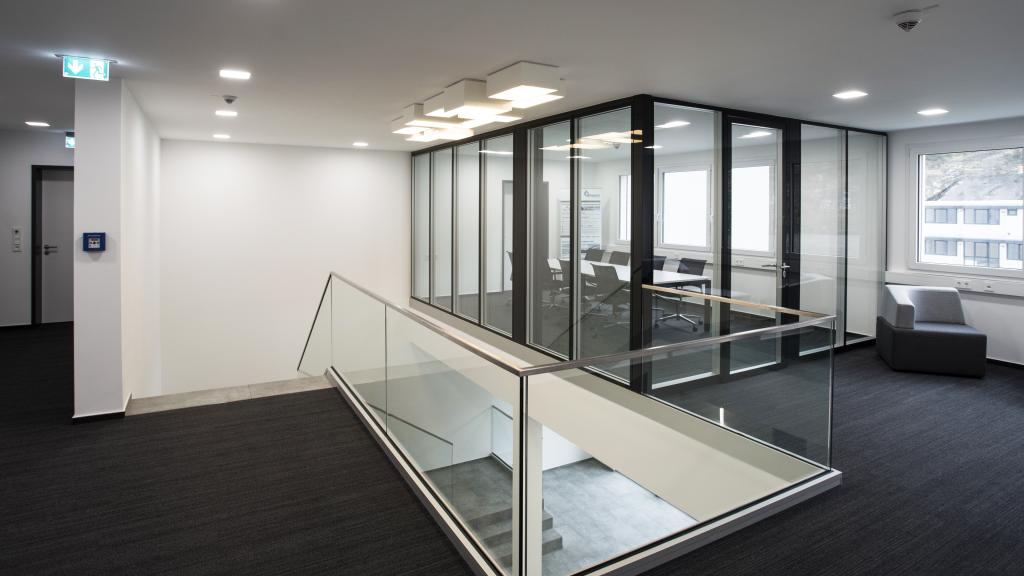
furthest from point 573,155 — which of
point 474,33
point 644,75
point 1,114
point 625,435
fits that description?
point 1,114

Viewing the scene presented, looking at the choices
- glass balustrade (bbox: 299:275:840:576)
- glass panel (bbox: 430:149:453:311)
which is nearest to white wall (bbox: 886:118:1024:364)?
glass balustrade (bbox: 299:275:840:576)

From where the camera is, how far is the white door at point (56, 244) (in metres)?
9.03

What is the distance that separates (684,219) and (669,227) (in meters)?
0.18

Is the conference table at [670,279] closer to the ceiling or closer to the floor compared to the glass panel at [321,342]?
closer to the ceiling

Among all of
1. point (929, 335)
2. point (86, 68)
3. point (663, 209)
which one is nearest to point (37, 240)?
point (86, 68)

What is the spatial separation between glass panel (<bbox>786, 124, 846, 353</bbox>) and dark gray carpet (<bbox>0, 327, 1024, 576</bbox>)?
6.20 feet

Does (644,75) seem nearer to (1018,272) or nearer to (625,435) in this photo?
(625,435)

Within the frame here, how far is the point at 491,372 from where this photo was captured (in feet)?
9.29

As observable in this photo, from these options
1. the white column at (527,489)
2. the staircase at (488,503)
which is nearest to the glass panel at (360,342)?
the staircase at (488,503)

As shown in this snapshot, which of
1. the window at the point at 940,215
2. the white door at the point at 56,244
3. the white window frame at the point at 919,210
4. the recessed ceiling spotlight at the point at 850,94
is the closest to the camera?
the recessed ceiling spotlight at the point at 850,94

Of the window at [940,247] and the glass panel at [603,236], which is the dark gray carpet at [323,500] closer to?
the glass panel at [603,236]

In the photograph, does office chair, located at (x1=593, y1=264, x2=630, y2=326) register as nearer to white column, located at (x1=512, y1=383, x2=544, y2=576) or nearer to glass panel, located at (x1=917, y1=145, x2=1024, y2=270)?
white column, located at (x1=512, y1=383, x2=544, y2=576)

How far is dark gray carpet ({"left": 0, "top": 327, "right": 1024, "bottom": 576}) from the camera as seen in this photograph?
9.36ft

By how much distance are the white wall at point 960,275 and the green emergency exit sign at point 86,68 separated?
826cm
